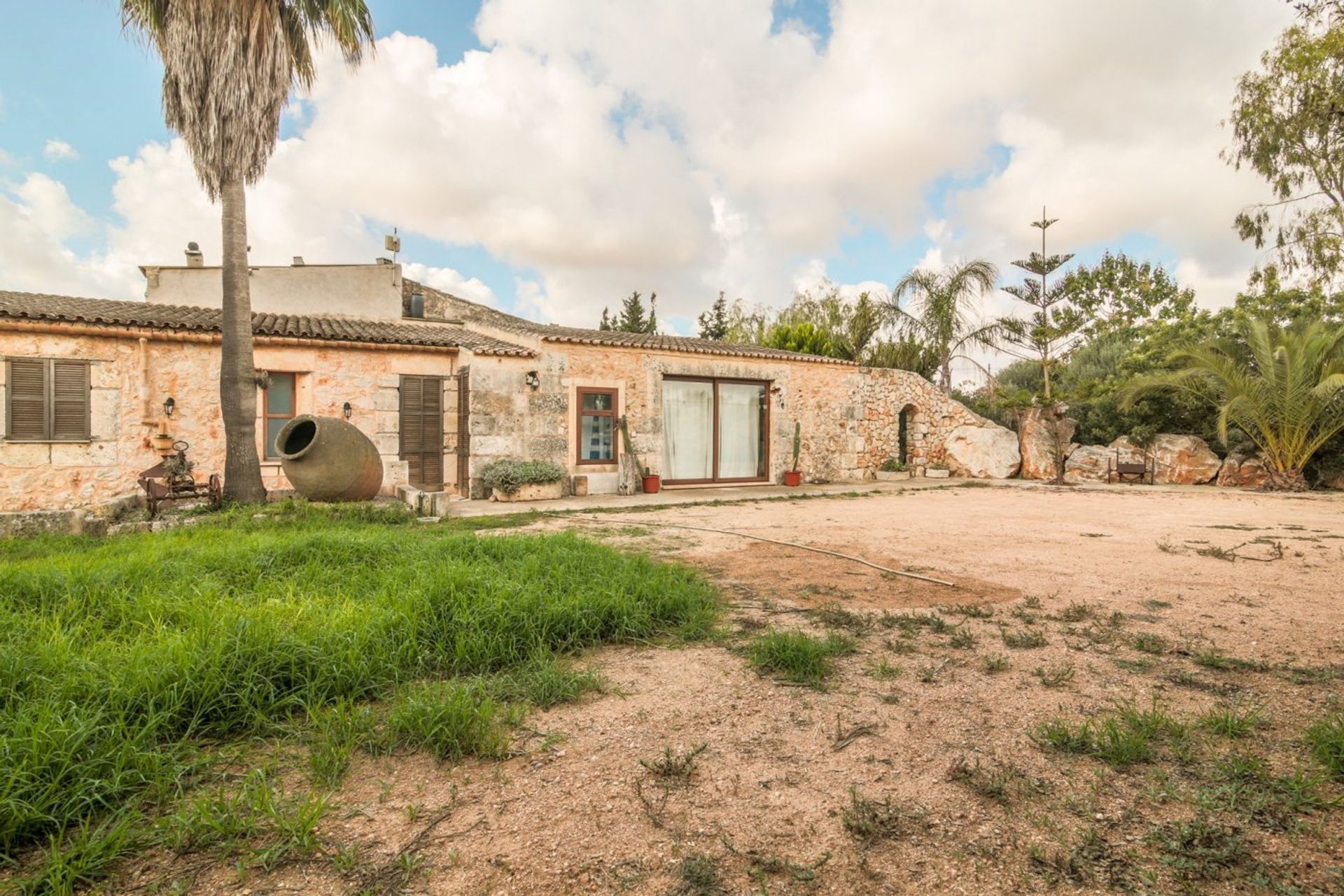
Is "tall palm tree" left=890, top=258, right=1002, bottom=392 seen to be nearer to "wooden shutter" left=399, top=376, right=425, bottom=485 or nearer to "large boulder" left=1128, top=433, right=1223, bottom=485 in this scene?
"large boulder" left=1128, top=433, right=1223, bottom=485

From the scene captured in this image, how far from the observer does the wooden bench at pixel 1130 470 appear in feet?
47.8

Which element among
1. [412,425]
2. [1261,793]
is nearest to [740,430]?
[412,425]

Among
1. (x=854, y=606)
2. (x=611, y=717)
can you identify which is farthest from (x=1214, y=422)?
(x=611, y=717)

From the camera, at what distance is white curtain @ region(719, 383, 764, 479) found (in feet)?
47.6

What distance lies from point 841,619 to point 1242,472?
51.1 ft

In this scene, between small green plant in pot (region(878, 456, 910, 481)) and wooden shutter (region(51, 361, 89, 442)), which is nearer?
wooden shutter (region(51, 361, 89, 442))

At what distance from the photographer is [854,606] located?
13.9 ft

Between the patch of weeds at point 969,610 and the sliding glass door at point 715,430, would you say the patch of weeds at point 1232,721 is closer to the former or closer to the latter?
the patch of weeds at point 969,610

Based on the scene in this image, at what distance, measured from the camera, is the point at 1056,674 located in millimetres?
2969

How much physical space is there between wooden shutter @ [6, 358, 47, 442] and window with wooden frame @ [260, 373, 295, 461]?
2.82 m

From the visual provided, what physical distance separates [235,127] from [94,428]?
5.33 metres

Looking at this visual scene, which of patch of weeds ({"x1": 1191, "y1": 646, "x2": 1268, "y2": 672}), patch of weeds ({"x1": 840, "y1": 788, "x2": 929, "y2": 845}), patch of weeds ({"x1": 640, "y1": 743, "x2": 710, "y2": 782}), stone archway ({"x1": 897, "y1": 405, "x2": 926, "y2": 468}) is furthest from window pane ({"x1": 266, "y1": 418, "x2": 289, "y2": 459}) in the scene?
stone archway ({"x1": 897, "y1": 405, "x2": 926, "y2": 468})

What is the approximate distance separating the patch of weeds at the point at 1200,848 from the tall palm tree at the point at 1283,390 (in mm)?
14567

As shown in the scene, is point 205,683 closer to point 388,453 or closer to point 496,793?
point 496,793
